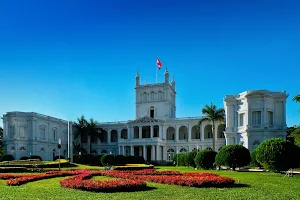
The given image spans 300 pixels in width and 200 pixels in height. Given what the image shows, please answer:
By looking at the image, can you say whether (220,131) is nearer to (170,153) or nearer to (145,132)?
(170,153)

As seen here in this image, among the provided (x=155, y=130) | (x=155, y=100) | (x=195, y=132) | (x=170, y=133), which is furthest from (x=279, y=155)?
(x=155, y=100)

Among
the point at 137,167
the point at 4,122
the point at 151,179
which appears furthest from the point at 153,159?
the point at 151,179

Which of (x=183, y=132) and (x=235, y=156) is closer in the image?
(x=235, y=156)

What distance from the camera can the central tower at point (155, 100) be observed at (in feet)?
246

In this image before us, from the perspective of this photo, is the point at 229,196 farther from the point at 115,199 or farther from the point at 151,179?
the point at 151,179

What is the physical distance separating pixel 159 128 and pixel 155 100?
7680 millimetres

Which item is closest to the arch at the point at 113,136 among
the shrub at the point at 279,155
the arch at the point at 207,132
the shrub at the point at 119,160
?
the arch at the point at 207,132

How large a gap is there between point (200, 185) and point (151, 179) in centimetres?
324

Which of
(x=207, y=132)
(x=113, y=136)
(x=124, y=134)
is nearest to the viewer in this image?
(x=207, y=132)

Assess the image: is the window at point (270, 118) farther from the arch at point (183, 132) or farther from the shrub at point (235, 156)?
the arch at point (183, 132)

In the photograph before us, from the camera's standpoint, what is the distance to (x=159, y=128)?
71.2 m

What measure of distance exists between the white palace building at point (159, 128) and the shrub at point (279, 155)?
26.0m

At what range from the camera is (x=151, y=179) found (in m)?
17.9

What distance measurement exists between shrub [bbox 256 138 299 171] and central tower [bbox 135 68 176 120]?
50482 mm
